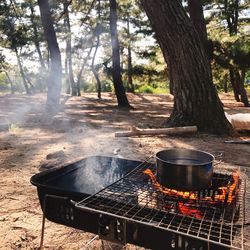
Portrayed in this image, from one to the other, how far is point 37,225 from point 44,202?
3.03 feet

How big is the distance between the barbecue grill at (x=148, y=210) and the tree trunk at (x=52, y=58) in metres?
10.8

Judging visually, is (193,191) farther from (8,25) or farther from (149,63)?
(8,25)

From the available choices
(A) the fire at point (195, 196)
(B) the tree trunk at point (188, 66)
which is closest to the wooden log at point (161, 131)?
(B) the tree trunk at point (188, 66)

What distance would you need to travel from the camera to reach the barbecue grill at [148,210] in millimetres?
1680

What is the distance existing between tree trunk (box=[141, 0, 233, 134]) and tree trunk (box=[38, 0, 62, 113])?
20.7ft

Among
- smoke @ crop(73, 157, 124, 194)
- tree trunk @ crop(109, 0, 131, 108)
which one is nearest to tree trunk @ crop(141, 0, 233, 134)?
smoke @ crop(73, 157, 124, 194)

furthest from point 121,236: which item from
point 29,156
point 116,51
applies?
point 116,51

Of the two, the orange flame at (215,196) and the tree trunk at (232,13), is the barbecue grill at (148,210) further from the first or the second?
the tree trunk at (232,13)

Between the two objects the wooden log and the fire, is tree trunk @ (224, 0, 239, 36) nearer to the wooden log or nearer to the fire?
the wooden log

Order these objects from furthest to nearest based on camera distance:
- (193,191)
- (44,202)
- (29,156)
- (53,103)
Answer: (53,103), (29,156), (44,202), (193,191)

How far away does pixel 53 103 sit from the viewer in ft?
43.2

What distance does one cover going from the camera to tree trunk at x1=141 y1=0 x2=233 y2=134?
7.20 m

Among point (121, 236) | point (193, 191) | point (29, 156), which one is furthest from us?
point (29, 156)

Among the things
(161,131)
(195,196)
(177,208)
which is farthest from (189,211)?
(161,131)
